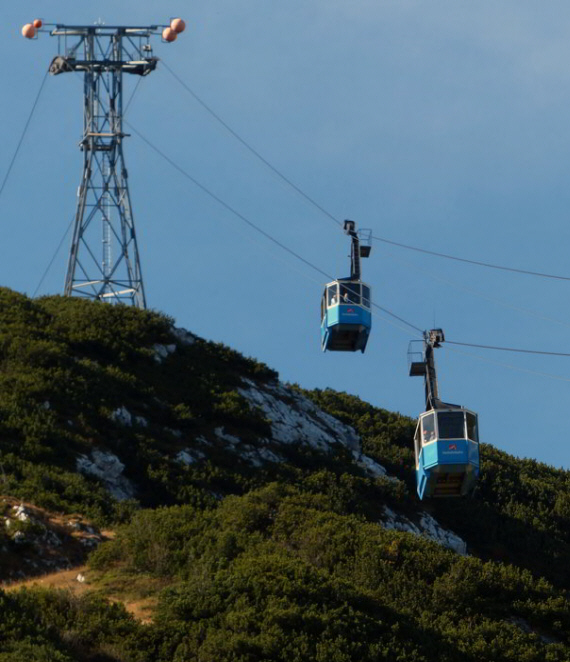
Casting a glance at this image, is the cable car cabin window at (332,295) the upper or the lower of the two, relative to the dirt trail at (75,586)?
upper

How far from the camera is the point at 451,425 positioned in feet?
139

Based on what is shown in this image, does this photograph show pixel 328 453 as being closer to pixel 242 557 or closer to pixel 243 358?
pixel 243 358

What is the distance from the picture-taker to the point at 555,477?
64.9 m

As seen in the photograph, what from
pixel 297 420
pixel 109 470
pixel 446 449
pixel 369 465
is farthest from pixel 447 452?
pixel 297 420

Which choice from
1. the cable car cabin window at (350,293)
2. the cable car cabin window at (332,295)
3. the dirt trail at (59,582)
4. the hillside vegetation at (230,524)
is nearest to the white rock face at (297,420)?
the hillside vegetation at (230,524)

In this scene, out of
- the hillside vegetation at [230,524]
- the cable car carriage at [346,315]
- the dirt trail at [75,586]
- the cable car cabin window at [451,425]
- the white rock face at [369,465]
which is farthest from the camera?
the white rock face at [369,465]

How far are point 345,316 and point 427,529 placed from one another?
10018mm

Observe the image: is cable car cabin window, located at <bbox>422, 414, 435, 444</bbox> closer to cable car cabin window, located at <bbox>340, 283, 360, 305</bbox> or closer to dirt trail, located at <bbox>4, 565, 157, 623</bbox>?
cable car cabin window, located at <bbox>340, 283, 360, 305</bbox>

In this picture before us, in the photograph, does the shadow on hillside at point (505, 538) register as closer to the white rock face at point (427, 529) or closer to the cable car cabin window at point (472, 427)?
the white rock face at point (427, 529)

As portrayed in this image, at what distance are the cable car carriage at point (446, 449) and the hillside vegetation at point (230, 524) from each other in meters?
2.01

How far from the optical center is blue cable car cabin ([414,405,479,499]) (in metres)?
41.9

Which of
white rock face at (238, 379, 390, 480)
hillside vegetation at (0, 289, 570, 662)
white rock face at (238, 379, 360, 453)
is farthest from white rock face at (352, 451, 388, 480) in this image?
white rock face at (238, 379, 360, 453)

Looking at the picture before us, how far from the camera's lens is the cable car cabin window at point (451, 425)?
42094 millimetres

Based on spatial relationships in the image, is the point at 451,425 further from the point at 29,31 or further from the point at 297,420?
the point at 29,31
